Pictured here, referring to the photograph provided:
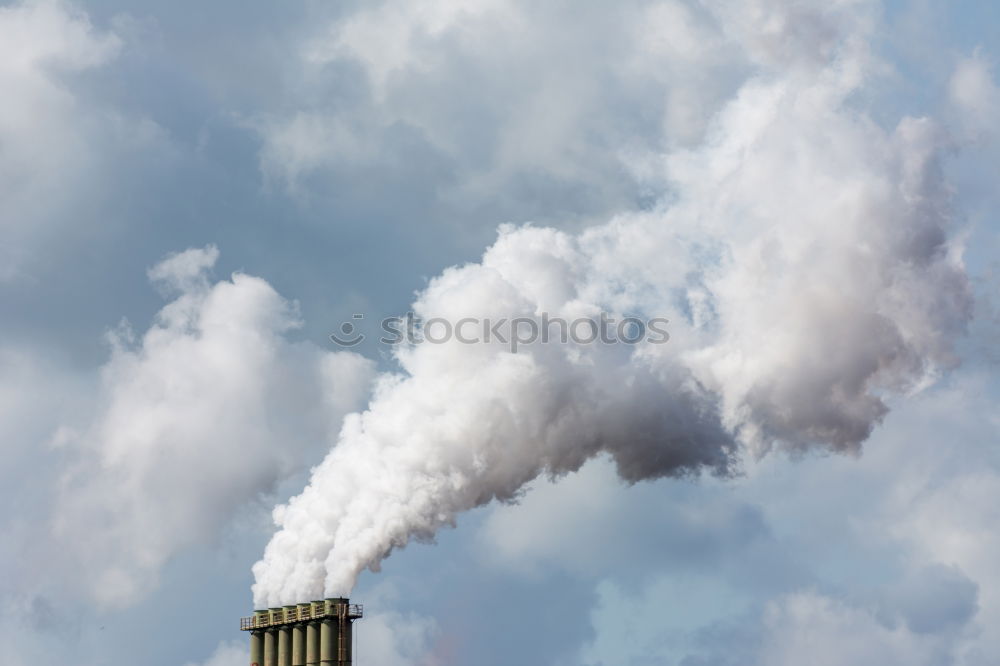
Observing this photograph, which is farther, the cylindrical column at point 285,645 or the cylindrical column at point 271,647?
the cylindrical column at point 271,647

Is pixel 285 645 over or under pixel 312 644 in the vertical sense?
over

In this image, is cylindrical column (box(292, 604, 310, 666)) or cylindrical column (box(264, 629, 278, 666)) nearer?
cylindrical column (box(292, 604, 310, 666))

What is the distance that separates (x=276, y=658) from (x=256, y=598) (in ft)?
18.1

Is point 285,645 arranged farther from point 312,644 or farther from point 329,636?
point 329,636

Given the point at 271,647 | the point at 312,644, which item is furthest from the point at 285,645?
the point at 312,644

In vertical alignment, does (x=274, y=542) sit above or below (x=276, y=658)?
above

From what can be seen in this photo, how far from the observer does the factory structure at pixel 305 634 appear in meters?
132

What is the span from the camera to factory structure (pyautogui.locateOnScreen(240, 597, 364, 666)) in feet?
432

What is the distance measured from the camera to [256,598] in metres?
138

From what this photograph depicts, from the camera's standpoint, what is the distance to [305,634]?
439 feet

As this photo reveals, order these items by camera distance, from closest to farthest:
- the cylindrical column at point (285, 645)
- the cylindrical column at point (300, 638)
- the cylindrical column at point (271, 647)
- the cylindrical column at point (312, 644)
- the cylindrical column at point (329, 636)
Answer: the cylindrical column at point (329, 636) → the cylindrical column at point (312, 644) → the cylindrical column at point (300, 638) → the cylindrical column at point (285, 645) → the cylindrical column at point (271, 647)

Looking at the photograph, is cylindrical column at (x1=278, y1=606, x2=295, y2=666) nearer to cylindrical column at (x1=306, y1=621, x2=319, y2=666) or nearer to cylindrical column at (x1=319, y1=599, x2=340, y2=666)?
cylindrical column at (x1=306, y1=621, x2=319, y2=666)

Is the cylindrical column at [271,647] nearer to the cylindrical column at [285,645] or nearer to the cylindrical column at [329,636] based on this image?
the cylindrical column at [285,645]

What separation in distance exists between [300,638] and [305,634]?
542 mm
